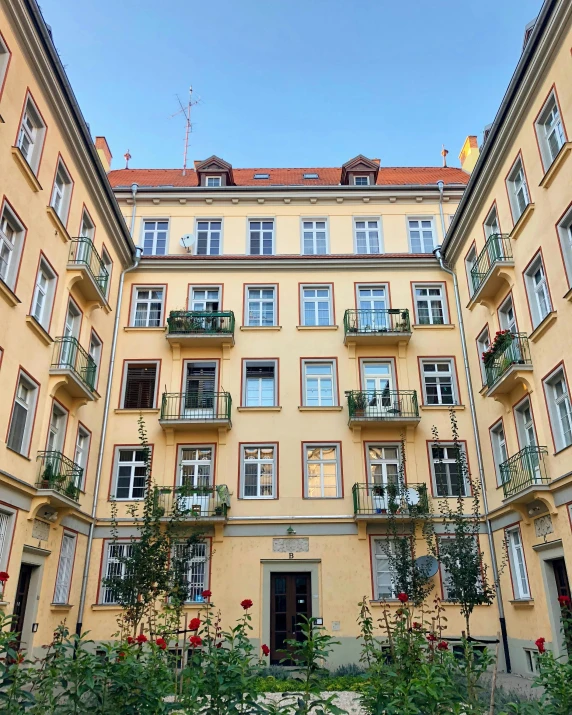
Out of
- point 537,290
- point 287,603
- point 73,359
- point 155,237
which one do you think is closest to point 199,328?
point 155,237

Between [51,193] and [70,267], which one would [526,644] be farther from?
[51,193]

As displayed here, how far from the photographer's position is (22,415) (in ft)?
48.2

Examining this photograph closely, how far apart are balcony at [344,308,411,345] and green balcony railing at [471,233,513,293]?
9.59ft

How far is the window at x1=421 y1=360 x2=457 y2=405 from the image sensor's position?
68.1ft

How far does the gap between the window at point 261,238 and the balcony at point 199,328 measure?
3358 mm

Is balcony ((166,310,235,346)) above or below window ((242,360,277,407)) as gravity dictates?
above

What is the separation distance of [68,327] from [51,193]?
395 centimetres

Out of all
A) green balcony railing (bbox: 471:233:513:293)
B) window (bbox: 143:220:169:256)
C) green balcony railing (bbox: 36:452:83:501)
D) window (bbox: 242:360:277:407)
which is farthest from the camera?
window (bbox: 143:220:169:256)

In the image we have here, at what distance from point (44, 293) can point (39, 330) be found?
149 cm

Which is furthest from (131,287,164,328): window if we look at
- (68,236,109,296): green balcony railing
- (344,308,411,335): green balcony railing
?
(344,308,411,335): green balcony railing

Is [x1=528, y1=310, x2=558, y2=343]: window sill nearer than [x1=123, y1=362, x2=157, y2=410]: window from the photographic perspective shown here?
Yes

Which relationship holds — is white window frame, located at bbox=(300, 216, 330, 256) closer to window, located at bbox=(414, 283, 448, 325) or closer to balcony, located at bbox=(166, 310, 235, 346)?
window, located at bbox=(414, 283, 448, 325)

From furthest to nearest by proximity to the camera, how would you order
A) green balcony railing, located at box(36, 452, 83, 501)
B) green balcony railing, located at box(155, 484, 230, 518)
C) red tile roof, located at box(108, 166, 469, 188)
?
red tile roof, located at box(108, 166, 469, 188), green balcony railing, located at box(155, 484, 230, 518), green balcony railing, located at box(36, 452, 83, 501)

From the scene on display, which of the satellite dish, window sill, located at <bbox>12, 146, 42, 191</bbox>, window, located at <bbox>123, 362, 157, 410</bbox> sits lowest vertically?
the satellite dish
